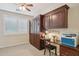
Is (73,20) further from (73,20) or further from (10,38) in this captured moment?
(10,38)

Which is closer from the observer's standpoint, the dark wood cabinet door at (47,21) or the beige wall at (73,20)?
the beige wall at (73,20)

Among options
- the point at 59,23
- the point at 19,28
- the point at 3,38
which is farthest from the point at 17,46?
the point at 59,23

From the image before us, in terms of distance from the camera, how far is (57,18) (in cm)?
248

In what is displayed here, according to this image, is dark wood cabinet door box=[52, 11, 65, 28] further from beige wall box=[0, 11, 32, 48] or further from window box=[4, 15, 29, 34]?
window box=[4, 15, 29, 34]

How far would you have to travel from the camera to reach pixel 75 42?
1712 mm

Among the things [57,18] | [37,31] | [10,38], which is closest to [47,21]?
[57,18]

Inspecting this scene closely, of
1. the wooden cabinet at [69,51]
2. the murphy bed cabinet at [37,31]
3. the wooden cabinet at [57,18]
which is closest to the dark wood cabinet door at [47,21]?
the wooden cabinet at [57,18]

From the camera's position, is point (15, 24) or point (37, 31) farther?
point (37, 31)

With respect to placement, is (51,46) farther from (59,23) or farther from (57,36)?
(59,23)

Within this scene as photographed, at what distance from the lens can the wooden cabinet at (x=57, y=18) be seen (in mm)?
2138

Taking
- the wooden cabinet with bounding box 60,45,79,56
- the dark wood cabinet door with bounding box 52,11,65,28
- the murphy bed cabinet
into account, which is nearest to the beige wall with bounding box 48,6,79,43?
the dark wood cabinet door with bounding box 52,11,65,28

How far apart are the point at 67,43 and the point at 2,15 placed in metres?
2.20

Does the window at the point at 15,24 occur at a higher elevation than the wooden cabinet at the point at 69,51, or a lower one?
higher

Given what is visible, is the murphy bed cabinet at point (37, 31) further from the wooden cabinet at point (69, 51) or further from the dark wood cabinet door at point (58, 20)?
the wooden cabinet at point (69, 51)
